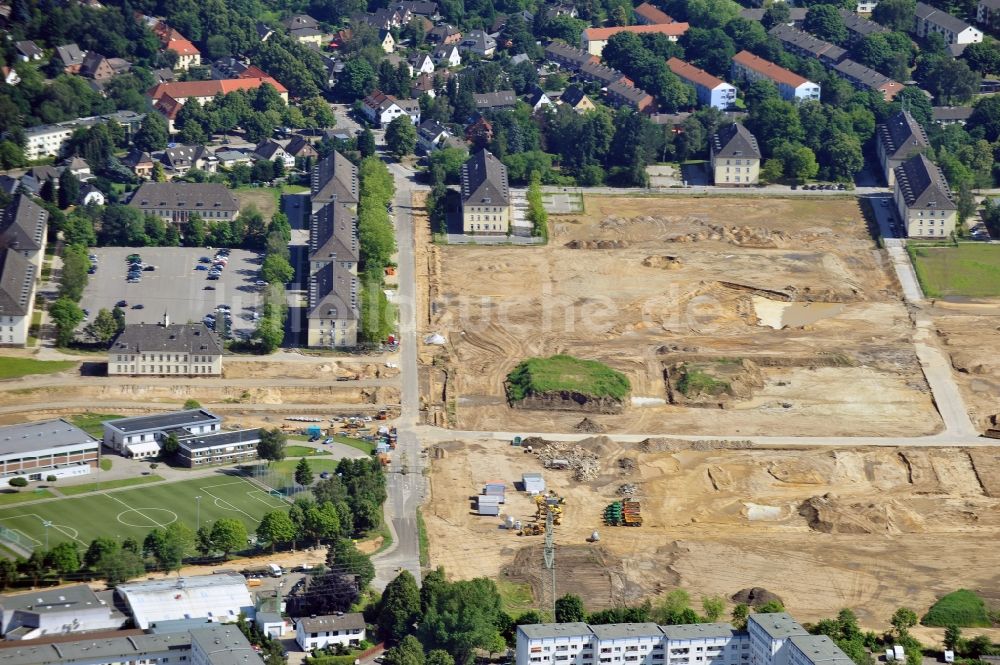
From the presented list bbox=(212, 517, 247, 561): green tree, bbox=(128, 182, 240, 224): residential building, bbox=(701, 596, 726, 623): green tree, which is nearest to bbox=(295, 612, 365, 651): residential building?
bbox=(212, 517, 247, 561): green tree

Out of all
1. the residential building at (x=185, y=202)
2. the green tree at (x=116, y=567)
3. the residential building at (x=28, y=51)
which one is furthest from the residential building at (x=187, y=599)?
the residential building at (x=28, y=51)

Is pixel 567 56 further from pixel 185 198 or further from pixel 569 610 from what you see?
pixel 569 610

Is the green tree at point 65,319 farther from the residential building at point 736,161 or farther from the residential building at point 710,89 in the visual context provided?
the residential building at point 710,89

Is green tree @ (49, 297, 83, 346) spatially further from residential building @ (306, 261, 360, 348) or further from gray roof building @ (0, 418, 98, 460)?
residential building @ (306, 261, 360, 348)

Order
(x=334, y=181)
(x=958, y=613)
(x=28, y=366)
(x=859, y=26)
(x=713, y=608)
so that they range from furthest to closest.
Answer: (x=859, y=26)
(x=334, y=181)
(x=28, y=366)
(x=958, y=613)
(x=713, y=608)

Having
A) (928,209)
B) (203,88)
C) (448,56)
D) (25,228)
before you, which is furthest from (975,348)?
(203,88)

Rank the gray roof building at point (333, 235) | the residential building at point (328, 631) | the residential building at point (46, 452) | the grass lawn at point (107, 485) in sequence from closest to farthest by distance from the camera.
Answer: the residential building at point (328, 631), the grass lawn at point (107, 485), the residential building at point (46, 452), the gray roof building at point (333, 235)

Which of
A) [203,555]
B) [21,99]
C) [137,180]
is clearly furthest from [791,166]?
[203,555]

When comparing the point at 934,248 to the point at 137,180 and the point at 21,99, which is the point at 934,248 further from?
the point at 21,99
